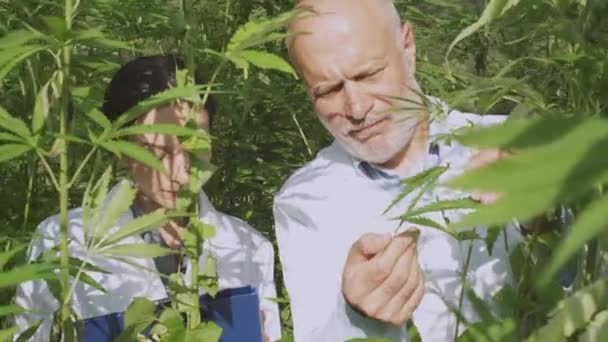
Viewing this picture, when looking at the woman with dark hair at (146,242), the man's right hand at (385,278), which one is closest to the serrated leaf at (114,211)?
the man's right hand at (385,278)

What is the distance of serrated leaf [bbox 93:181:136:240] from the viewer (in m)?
0.83

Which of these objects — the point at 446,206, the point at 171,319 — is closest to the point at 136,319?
the point at 171,319

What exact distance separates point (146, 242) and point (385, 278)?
1.95ft

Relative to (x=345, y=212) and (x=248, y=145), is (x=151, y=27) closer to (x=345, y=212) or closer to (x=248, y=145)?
(x=248, y=145)

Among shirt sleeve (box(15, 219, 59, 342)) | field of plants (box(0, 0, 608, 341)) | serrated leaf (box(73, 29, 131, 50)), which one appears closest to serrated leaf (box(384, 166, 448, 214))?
field of plants (box(0, 0, 608, 341))

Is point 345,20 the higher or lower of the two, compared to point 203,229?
higher

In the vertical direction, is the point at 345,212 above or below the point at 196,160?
below

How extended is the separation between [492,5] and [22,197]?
134 centimetres

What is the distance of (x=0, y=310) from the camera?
659 millimetres

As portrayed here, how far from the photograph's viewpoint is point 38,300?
1452 millimetres

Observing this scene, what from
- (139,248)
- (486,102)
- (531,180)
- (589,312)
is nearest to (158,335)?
(139,248)

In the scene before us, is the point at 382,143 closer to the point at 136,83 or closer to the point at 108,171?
the point at 136,83

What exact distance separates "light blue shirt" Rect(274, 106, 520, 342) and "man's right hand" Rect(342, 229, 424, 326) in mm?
175

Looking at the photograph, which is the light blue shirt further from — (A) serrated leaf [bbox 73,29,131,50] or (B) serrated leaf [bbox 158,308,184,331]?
(A) serrated leaf [bbox 73,29,131,50]
